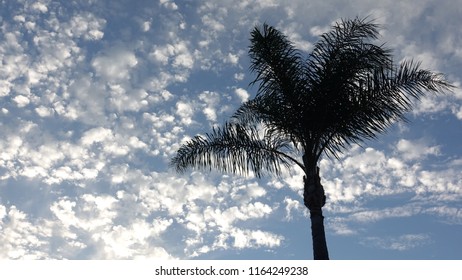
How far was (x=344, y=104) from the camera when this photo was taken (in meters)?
11.5

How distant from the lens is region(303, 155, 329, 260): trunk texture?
418 inches

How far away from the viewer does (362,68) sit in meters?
11.8

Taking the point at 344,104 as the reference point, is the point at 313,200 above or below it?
below

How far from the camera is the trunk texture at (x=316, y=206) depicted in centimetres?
1061

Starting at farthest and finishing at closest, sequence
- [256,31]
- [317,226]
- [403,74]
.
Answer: [256,31], [403,74], [317,226]

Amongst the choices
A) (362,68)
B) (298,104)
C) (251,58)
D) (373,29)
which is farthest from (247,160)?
(373,29)

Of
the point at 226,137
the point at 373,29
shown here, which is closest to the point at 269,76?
the point at 226,137

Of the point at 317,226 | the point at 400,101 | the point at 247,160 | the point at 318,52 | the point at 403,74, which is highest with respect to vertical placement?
the point at 318,52

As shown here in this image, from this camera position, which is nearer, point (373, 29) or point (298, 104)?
point (298, 104)

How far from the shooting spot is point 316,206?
11000 millimetres

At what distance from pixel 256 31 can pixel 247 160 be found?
3414mm

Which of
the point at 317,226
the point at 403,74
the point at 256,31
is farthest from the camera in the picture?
the point at 256,31

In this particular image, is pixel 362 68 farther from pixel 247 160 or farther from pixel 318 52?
pixel 247 160

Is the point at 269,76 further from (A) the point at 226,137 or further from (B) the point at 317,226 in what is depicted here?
(B) the point at 317,226
